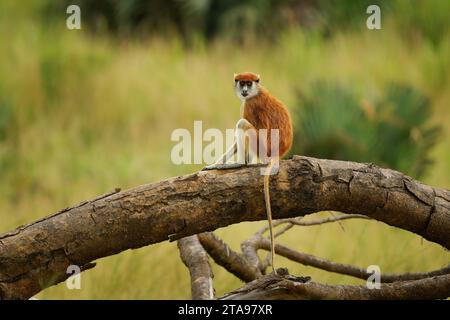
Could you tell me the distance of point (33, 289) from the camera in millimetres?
3541

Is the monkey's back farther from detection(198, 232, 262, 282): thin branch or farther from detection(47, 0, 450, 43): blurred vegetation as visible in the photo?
detection(47, 0, 450, 43): blurred vegetation

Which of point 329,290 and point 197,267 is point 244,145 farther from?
point 329,290

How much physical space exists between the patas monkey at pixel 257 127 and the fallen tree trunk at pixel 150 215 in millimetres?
259

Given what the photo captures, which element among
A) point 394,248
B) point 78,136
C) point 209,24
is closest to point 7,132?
point 78,136

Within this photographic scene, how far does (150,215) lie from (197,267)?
0.52m

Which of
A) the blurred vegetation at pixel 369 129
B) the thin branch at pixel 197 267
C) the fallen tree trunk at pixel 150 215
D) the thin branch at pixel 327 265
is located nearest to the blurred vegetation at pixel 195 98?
the blurred vegetation at pixel 369 129

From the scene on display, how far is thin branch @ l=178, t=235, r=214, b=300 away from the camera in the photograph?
3.63 meters

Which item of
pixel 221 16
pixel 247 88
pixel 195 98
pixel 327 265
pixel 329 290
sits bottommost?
pixel 327 265

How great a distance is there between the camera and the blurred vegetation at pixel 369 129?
7980 mm

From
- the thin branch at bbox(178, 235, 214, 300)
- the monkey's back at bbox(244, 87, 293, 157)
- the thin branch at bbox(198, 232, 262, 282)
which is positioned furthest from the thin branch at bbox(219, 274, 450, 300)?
the thin branch at bbox(198, 232, 262, 282)

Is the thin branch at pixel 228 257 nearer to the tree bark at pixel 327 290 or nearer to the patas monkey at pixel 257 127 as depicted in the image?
the patas monkey at pixel 257 127

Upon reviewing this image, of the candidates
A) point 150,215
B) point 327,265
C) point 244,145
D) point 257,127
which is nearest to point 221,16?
point 327,265

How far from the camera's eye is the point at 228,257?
441 centimetres
